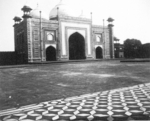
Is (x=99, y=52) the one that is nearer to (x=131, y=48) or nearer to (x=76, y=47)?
(x=76, y=47)

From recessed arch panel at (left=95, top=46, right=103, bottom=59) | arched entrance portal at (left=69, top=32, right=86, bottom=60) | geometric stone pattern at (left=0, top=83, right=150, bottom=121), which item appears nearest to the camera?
geometric stone pattern at (left=0, top=83, right=150, bottom=121)

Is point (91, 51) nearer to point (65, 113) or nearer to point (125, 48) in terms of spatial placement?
point (125, 48)

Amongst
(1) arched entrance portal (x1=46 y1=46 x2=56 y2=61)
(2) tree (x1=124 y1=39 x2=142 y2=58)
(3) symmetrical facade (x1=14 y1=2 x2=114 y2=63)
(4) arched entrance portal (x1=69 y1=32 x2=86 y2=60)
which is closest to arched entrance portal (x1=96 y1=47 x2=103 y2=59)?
(3) symmetrical facade (x1=14 y1=2 x2=114 y2=63)

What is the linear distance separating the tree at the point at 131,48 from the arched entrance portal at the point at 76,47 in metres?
9.94

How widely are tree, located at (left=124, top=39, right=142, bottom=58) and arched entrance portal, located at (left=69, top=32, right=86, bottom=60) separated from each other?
9945 mm

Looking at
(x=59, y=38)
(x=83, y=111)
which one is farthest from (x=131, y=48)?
(x=83, y=111)

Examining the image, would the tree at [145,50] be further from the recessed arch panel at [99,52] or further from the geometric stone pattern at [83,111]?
the geometric stone pattern at [83,111]

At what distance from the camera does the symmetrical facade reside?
1628 centimetres

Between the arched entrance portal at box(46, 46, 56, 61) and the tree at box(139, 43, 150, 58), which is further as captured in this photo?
the tree at box(139, 43, 150, 58)

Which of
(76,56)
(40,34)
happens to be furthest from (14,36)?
(76,56)

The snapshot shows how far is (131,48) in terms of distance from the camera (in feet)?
94.0

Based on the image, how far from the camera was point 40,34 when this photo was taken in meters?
16.6

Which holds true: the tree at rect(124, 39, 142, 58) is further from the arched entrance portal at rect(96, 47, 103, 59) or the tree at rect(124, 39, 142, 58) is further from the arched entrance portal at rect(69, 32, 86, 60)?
the arched entrance portal at rect(69, 32, 86, 60)

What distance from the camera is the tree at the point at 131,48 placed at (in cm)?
2678
